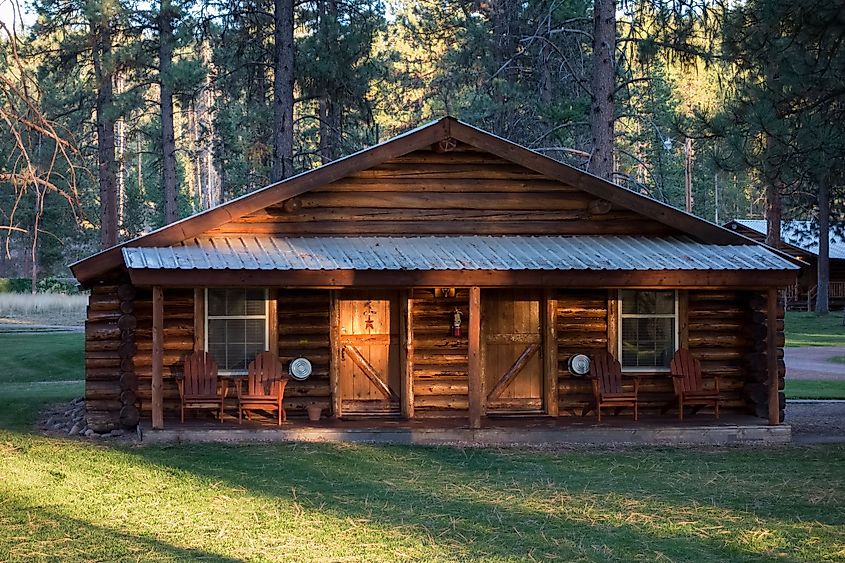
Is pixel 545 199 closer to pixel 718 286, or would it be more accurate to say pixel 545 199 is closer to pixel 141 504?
pixel 718 286

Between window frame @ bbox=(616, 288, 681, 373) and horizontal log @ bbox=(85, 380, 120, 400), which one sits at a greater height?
window frame @ bbox=(616, 288, 681, 373)

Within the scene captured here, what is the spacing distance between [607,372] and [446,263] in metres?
3.00

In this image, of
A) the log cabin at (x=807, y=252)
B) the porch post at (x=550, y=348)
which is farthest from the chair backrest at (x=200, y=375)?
the log cabin at (x=807, y=252)

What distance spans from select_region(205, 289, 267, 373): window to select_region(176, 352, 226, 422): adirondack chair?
1.07ft

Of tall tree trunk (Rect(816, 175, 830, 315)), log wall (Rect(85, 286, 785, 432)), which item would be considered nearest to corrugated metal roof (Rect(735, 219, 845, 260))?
tall tree trunk (Rect(816, 175, 830, 315))

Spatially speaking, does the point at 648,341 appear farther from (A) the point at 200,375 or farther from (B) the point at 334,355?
(A) the point at 200,375

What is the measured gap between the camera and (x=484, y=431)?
535 inches

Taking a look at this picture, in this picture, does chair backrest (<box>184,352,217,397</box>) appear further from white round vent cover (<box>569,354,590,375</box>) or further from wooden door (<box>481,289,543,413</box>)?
white round vent cover (<box>569,354,590,375</box>)

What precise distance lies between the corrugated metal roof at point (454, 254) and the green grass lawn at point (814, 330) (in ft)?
Answer: 61.4

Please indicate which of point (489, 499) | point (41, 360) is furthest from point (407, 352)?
point (41, 360)

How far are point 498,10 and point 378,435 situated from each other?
1895 centimetres

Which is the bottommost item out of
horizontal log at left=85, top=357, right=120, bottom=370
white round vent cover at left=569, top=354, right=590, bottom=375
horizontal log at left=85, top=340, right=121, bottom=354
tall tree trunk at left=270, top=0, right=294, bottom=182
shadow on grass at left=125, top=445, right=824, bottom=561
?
shadow on grass at left=125, top=445, right=824, bottom=561

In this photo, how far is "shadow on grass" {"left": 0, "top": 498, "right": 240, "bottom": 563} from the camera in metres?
7.77

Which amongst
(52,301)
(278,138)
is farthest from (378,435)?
(52,301)
